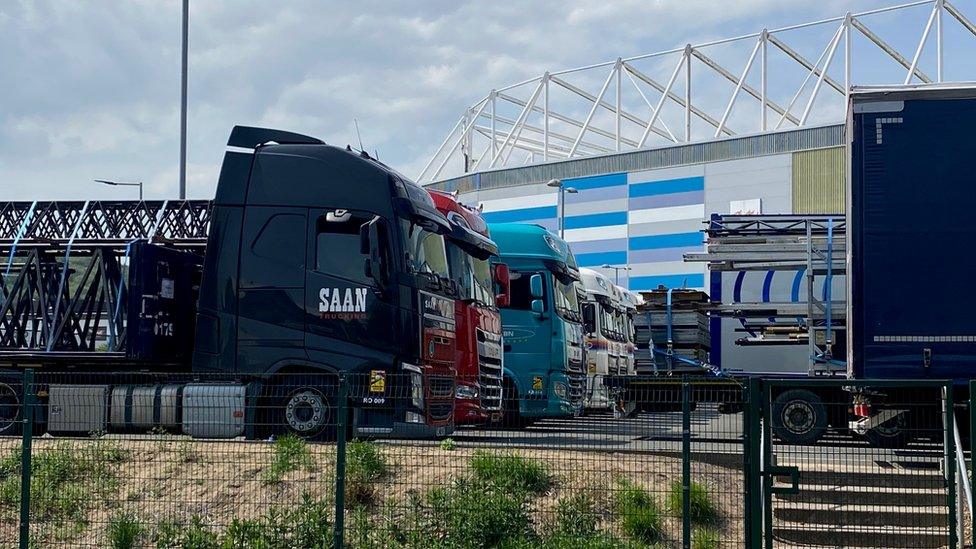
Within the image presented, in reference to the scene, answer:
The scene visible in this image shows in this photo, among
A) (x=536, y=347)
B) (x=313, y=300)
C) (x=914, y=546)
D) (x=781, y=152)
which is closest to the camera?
(x=914, y=546)

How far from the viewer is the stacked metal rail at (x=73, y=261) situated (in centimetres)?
1642

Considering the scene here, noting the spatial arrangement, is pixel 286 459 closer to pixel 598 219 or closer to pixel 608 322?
pixel 608 322

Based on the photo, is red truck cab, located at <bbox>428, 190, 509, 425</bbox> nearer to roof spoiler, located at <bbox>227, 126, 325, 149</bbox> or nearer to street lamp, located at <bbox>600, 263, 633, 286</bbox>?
roof spoiler, located at <bbox>227, 126, 325, 149</bbox>

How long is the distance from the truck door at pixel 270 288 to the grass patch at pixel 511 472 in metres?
4.58

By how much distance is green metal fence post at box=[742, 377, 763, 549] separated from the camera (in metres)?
9.38

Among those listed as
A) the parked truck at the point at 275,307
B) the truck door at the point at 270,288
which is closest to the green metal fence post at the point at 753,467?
the parked truck at the point at 275,307

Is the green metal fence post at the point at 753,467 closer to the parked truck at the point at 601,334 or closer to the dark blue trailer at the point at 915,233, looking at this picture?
the dark blue trailer at the point at 915,233

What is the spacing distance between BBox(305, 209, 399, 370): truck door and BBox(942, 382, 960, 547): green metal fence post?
273 inches

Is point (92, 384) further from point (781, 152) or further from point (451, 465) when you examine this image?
point (781, 152)

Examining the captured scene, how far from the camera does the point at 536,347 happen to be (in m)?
19.6

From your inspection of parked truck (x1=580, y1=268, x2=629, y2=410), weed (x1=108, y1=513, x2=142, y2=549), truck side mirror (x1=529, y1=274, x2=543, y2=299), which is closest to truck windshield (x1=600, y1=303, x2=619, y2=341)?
parked truck (x1=580, y1=268, x2=629, y2=410)

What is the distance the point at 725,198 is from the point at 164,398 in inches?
1785

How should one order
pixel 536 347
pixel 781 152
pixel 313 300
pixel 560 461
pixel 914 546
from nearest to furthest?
pixel 914 546
pixel 560 461
pixel 313 300
pixel 536 347
pixel 781 152

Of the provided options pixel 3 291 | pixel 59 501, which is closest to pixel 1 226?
pixel 3 291
